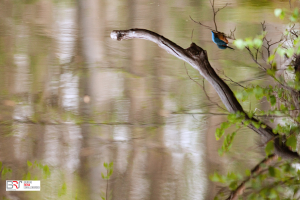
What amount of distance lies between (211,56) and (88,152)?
1193mm

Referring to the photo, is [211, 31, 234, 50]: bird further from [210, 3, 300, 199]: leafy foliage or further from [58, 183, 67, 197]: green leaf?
[58, 183, 67, 197]: green leaf

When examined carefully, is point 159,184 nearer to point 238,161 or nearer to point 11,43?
point 238,161

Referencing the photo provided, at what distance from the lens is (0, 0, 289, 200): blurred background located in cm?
166

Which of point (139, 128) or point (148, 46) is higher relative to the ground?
point (148, 46)

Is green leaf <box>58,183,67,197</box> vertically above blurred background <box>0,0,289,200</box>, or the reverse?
blurred background <box>0,0,289,200</box>

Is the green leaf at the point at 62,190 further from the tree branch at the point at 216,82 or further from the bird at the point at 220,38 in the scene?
the bird at the point at 220,38

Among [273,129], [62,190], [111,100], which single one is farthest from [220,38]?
[62,190]

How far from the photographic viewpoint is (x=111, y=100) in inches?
67.4

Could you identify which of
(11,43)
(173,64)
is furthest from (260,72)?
(11,43)

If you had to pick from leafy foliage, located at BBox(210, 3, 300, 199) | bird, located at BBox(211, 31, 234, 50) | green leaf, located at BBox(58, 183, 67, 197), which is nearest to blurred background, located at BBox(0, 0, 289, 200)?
green leaf, located at BBox(58, 183, 67, 197)

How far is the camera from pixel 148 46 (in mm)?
1698

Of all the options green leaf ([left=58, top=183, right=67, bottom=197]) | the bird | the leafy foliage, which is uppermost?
the bird

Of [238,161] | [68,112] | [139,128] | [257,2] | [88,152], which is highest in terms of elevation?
[257,2]

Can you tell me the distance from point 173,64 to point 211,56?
0.96 feet
